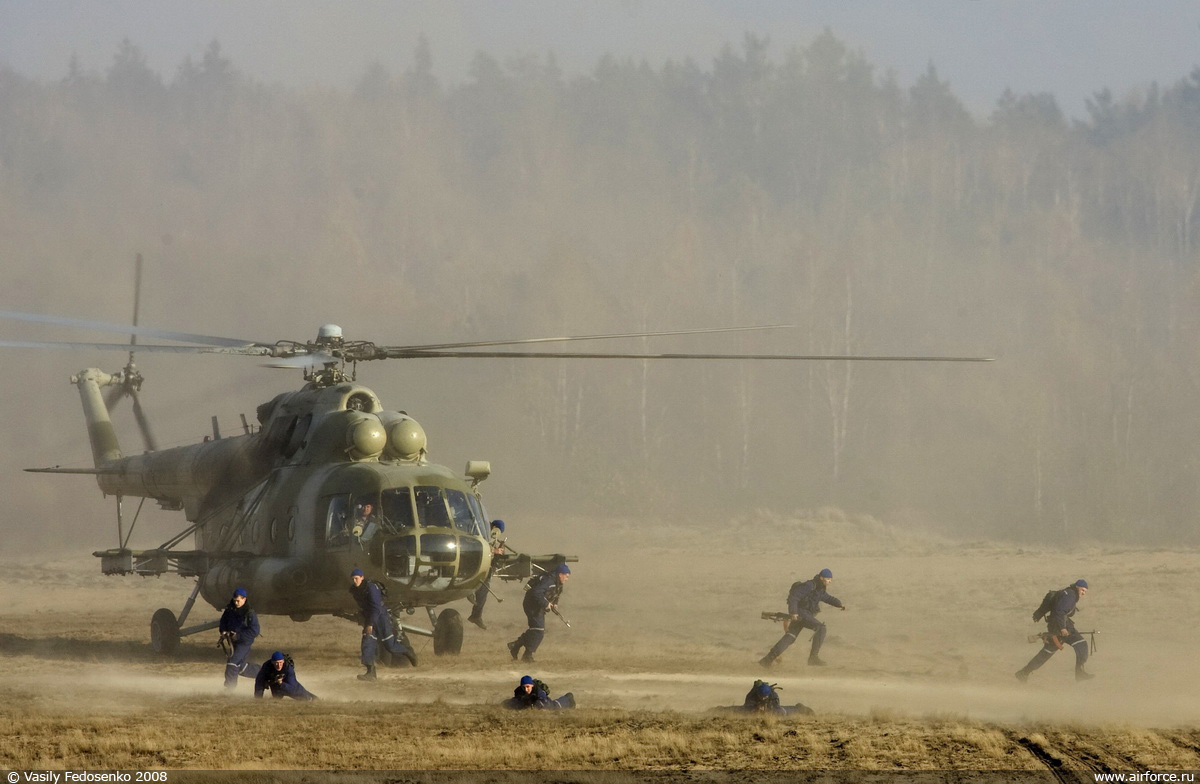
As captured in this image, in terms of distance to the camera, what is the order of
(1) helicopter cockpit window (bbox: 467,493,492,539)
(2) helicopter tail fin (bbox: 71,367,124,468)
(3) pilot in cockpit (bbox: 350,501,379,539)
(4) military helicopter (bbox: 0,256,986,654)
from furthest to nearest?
1. (2) helicopter tail fin (bbox: 71,367,124,468)
2. (1) helicopter cockpit window (bbox: 467,493,492,539)
3. (3) pilot in cockpit (bbox: 350,501,379,539)
4. (4) military helicopter (bbox: 0,256,986,654)

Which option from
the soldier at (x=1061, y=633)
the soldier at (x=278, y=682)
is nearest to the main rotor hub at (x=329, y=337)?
the soldier at (x=278, y=682)

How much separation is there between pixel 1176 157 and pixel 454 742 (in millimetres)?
77199

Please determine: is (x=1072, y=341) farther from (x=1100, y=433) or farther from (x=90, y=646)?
(x=90, y=646)

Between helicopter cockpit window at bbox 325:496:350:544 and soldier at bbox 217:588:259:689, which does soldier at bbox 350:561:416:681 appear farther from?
soldier at bbox 217:588:259:689

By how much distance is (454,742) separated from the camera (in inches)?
506

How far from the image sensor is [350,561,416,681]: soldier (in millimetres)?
17078

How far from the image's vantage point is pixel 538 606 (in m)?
20.3

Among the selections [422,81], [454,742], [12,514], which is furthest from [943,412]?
[454,742]

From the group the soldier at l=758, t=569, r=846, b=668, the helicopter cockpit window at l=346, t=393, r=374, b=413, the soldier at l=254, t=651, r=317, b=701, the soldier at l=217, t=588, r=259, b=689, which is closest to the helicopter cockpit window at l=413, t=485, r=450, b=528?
the helicopter cockpit window at l=346, t=393, r=374, b=413

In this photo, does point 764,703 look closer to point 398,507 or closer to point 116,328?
point 398,507

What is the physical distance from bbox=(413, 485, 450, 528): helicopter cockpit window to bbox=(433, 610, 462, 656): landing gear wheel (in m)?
2.77

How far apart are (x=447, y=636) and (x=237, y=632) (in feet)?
15.4

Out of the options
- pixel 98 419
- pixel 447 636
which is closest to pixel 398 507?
pixel 447 636

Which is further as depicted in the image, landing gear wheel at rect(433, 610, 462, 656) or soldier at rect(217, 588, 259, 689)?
landing gear wheel at rect(433, 610, 462, 656)
